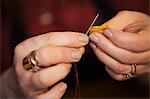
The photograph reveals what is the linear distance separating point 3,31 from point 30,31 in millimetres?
167

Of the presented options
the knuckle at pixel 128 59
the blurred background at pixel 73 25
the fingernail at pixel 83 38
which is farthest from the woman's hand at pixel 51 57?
the blurred background at pixel 73 25

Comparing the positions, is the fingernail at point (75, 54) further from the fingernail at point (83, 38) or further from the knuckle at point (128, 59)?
the knuckle at point (128, 59)

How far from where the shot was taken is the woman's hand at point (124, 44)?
32.7 inches

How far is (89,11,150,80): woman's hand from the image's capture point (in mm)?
832

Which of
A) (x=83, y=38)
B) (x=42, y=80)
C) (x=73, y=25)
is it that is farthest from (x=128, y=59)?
(x=73, y=25)

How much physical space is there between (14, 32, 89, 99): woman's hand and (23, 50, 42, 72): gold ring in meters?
0.01

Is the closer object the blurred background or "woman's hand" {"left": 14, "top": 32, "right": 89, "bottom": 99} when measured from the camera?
"woman's hand" {"left": 14, "top": 32, "right": 89, "bottom": 99}

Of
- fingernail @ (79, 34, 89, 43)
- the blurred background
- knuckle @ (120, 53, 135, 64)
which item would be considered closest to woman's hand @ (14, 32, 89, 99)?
fingernail @ (79, 34, 89, 43)

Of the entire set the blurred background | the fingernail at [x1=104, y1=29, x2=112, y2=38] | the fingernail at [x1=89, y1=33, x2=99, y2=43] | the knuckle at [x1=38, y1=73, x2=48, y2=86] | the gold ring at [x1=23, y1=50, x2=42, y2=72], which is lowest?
the blurred background

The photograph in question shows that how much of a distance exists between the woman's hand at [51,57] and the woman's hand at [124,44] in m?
0.06

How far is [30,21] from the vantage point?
131 cm

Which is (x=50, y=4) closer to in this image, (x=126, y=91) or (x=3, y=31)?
(x=3, y=31)

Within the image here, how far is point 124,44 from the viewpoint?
832mm

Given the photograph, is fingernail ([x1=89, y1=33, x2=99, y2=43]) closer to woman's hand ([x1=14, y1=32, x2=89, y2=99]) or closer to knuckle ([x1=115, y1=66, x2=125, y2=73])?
woman's hand ([x1=14, y1=32, x2=89, y2=99])
